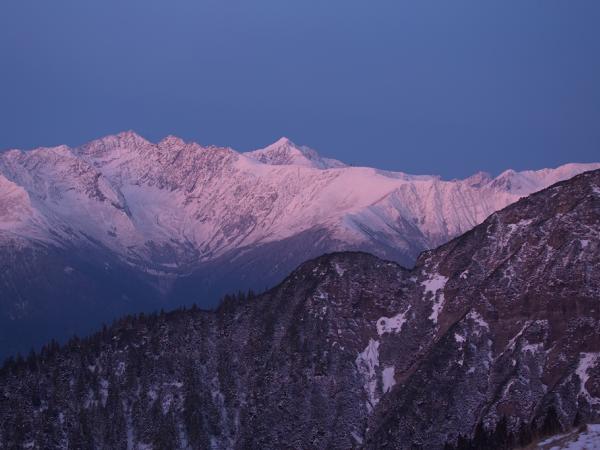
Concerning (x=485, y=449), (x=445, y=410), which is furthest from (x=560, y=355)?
(x=485, y=449)

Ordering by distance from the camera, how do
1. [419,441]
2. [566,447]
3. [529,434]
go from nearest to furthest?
[566,447] < [529,434] < [419,441]

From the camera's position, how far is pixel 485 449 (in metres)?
150

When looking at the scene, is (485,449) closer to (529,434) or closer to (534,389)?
(529,434)

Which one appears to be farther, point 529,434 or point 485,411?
point 485,411

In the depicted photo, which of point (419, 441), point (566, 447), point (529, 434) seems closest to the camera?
point (566, 447)

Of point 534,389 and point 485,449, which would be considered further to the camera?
point 534,389

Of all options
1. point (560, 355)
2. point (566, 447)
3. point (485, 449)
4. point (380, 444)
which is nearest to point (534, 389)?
point (560, 355)

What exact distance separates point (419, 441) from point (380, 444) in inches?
272

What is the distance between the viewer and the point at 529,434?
146 m

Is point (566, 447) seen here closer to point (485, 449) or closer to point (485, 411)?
point (485, 449)

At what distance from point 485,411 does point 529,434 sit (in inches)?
1885

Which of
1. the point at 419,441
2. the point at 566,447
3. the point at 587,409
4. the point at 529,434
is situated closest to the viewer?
the point at 566,447

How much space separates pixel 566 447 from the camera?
9950cm

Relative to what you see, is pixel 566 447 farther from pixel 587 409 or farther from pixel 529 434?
pixel 587 409
